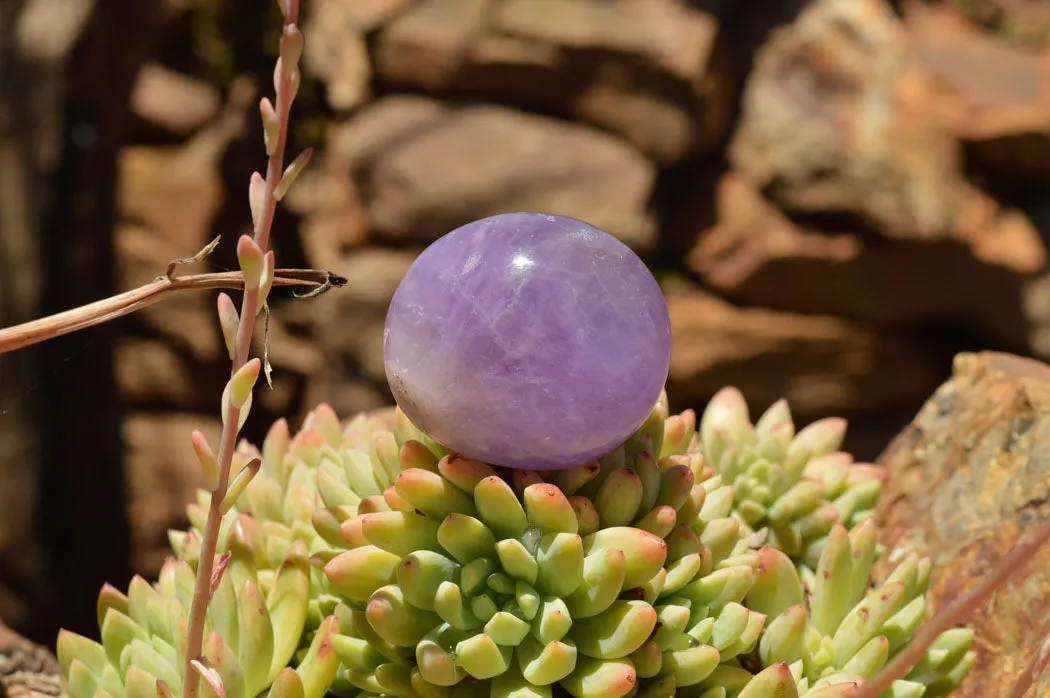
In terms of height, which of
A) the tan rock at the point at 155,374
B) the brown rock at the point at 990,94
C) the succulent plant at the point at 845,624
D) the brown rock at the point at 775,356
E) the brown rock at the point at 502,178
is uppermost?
the succulent plant at the point at 845,624

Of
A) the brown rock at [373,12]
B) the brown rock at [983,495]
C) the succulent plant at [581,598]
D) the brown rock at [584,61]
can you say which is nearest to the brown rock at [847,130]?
the brown rock at [584,61]

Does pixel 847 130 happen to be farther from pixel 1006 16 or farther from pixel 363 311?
pixel 363 311

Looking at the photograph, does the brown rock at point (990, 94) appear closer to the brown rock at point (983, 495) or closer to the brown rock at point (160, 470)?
the brown rock at point (983, 495)

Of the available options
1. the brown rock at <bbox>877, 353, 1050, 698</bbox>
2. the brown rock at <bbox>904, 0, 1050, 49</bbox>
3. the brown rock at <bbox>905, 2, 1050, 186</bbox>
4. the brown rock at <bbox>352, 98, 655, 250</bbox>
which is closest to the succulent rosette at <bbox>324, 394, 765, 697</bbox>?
the brown rock at <bbox>877, 353, 1050, 698</bbox>

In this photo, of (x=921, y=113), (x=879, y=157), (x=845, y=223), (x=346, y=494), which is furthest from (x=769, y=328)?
(x=346, y=494)

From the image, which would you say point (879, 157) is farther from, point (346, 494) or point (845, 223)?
point (346, 494)

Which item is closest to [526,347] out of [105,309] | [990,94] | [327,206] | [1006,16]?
[105,309]
